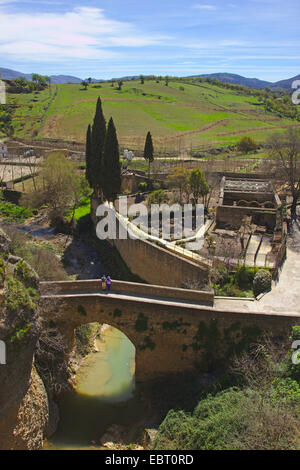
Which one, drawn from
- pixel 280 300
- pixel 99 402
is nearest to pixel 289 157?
pixel 280 300

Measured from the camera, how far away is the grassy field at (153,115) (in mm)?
68625

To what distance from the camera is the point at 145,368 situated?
680 inches

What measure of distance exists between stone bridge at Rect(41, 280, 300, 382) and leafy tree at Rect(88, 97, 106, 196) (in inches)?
573

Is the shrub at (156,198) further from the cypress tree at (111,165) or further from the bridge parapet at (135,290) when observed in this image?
the bridge parapet at (135,290)

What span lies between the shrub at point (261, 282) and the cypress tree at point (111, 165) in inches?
553

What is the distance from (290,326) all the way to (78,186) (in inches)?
944

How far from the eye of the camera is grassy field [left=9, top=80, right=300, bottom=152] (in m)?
68.6

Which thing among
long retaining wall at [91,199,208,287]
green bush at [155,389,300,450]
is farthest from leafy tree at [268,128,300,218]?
green bush at [155,389,300,450]

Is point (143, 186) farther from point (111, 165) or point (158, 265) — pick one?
point (158, 265)

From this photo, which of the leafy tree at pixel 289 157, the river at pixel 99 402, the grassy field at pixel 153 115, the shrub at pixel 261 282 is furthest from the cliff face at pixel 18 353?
the grassy field at pixel 153 115

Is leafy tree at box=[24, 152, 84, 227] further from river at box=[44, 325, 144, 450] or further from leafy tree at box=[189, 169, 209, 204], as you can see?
river at box=[44, 325, 144, 450]

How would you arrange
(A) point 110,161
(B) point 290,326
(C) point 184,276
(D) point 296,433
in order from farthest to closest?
(A) point 110,161
(C) point 184,276
(B) point 290,326
(D) point 296,433

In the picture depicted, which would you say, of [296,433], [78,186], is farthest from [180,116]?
[296,433]

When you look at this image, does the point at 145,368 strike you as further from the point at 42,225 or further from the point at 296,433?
the point at 42,225
